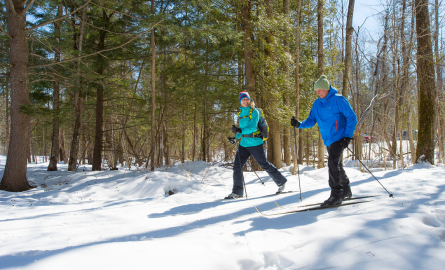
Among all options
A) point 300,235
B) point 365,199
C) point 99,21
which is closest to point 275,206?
point 365,199

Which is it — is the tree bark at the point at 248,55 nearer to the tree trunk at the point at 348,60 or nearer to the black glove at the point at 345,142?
the tree trunk at the point at 348,60

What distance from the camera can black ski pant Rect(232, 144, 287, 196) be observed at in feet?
16.1

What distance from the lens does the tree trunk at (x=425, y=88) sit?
726cm

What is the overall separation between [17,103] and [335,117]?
806 cm

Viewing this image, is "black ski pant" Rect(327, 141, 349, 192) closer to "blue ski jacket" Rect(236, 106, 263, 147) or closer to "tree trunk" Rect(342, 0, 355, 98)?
"blue ski jacket" Rect(236, 106, 263, 147)

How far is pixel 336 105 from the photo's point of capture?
365cm

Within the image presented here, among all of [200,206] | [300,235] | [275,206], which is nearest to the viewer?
[300,235]

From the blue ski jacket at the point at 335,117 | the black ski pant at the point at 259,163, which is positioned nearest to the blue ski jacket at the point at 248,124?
the black ski pant at the point at 259,163

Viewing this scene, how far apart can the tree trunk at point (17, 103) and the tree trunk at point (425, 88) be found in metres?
11.2

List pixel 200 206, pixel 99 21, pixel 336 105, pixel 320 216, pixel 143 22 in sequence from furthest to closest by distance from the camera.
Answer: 1. pixel 99 21
2. pixel 143 22
3. pixel 200 206
4. pixel 336 105
5. pixel 320 216

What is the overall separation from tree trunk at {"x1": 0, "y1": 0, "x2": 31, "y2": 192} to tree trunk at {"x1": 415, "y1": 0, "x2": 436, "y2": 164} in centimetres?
1119

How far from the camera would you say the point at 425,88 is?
24.3 feet

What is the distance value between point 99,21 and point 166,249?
36.2 feet

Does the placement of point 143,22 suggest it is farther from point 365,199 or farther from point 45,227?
point 365,199
